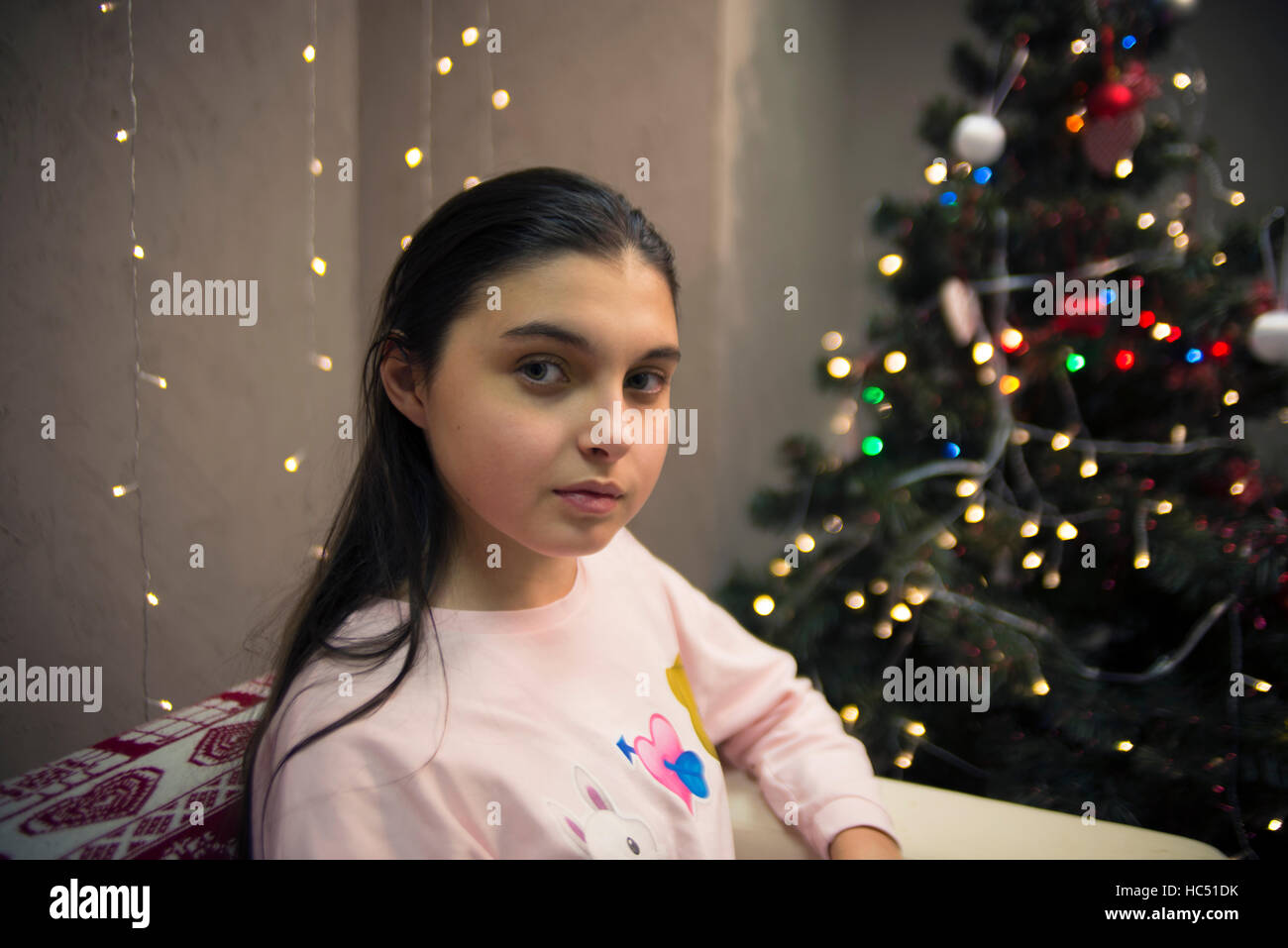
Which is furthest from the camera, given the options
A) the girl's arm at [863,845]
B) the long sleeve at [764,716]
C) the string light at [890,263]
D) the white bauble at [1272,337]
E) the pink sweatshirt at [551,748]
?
the string light at [890,263]

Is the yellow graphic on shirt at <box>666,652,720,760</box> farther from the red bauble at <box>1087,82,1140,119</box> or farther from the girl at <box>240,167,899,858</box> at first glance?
the red bauble at <box>1087,82,1140,119</box>

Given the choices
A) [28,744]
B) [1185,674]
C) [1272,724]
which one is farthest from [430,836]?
[1185,674]

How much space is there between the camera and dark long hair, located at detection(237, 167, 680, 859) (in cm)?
66

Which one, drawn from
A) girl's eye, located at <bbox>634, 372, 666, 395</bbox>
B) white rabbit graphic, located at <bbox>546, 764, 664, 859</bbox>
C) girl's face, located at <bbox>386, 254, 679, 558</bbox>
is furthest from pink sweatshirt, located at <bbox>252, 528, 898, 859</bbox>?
girl's eye, located at <bbox>634, 372, 666, 395</bbox>

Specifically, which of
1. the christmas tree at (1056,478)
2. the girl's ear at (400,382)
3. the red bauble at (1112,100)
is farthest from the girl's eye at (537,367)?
the red bauble at (1112,100)

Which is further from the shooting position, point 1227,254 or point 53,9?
point 1227,254

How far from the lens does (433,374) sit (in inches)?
26.7

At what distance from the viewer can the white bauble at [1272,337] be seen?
1251 mm

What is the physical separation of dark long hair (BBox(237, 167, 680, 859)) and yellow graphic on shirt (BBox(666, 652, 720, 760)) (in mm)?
309

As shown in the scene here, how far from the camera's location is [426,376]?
69 cm

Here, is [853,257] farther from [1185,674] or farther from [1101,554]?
[1185,674]

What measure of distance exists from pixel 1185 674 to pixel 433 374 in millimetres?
1570

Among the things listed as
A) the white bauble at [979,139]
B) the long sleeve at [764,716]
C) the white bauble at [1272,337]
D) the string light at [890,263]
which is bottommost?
the long sleeve at [764,716]

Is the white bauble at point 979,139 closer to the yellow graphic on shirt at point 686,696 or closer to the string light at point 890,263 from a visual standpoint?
the string light at point 890,263
